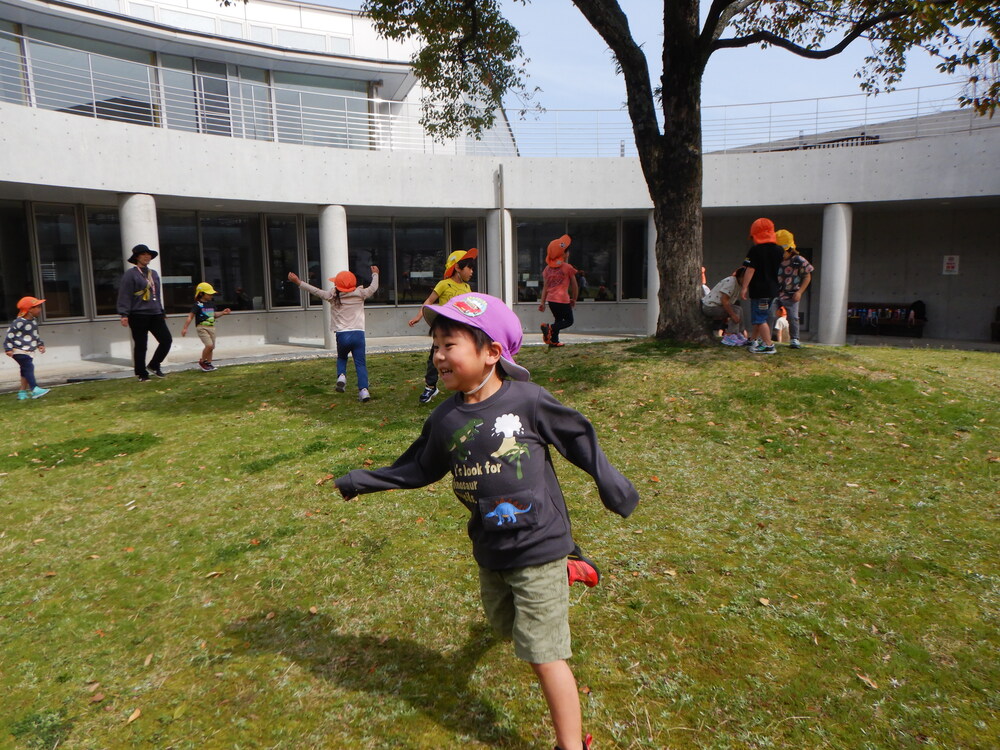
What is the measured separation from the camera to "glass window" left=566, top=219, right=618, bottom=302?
21.7 meters

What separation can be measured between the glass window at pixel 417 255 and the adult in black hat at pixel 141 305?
978cm

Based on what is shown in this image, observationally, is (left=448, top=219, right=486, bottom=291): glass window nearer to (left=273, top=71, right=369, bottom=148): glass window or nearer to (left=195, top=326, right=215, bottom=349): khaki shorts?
(left=273, top=71, right=369, bottom=148): glass window

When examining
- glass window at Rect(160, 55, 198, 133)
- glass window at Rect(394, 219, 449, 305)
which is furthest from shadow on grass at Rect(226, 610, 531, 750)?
glass window at Rect(394, 219, 449, 305)

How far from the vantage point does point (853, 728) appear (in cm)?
274

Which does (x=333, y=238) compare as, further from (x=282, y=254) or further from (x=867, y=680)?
(x=867, y=680)

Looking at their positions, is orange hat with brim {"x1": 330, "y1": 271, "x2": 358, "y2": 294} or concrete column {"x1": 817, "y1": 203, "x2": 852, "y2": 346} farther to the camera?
concrete column {"x1": 817, "y1": 203, "x2": 852, "y2": 346}

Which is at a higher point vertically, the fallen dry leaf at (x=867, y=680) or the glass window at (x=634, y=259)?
the glass window at (x=634, y=259)

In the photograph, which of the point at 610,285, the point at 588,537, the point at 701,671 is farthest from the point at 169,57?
the point at 701,671

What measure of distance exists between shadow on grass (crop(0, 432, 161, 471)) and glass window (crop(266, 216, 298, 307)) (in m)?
12.1

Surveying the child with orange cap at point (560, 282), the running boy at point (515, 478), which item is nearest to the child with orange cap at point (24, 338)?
the child with orange cap at point (560, 282)

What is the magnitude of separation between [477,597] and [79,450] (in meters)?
5.50

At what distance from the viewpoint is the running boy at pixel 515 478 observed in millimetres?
2480

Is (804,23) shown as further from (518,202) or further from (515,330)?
(515,330)

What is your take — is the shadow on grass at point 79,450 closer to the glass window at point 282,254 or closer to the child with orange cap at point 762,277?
the child with orange cap at point 762,277
